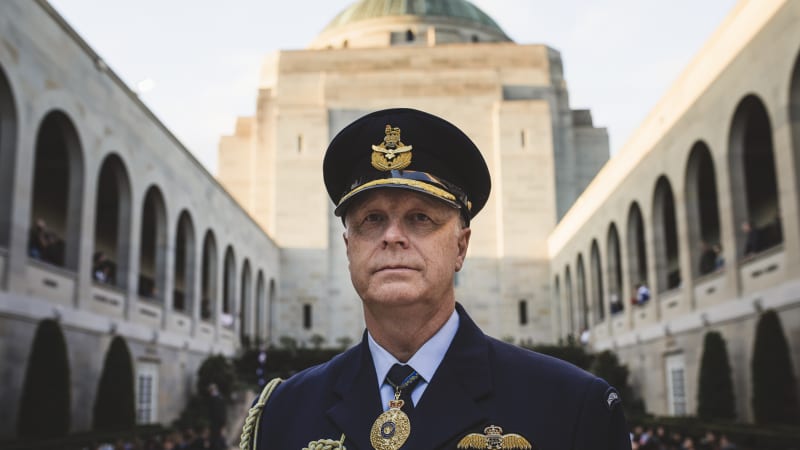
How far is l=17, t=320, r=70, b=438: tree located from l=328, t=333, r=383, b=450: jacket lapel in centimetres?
1463

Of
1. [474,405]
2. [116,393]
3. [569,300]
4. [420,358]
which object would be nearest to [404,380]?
[420,358]

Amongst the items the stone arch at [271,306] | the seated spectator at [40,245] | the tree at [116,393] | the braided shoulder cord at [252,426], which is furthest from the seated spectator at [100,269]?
the stone arch at [271,306]

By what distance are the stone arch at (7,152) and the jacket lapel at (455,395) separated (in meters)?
15.6

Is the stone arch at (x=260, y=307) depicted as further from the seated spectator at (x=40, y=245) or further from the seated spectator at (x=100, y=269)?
the seated spectator at (x=40, y=245)

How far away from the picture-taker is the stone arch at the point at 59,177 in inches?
773

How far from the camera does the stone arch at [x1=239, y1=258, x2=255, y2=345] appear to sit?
128 feet

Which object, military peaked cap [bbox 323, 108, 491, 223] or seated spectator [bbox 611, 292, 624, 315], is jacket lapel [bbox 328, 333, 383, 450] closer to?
military peaked cap [bbox 323, 108, 491, 223]

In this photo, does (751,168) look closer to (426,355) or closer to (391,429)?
(426,355)

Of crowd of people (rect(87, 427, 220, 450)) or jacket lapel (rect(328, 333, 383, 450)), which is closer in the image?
jacket lapel (rect(328, 333, 383, 450))

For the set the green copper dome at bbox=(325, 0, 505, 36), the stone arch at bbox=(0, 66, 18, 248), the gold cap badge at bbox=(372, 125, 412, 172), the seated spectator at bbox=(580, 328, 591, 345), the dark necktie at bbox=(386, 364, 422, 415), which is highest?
the green copper dome at bbox=(325, 0, 505, 36)

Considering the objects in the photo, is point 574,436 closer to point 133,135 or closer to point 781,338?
point 781,338

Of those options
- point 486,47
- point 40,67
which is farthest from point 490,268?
point 40,67

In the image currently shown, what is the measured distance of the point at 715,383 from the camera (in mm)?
19469

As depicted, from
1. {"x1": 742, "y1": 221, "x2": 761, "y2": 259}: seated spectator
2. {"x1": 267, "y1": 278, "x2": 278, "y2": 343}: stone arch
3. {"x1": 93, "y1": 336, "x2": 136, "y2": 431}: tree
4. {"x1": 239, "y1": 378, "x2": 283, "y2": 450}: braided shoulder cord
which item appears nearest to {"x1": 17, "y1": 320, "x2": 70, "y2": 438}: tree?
{"x1": 93, "y1": 336, "x2": 136, "y2": 431}: tree
